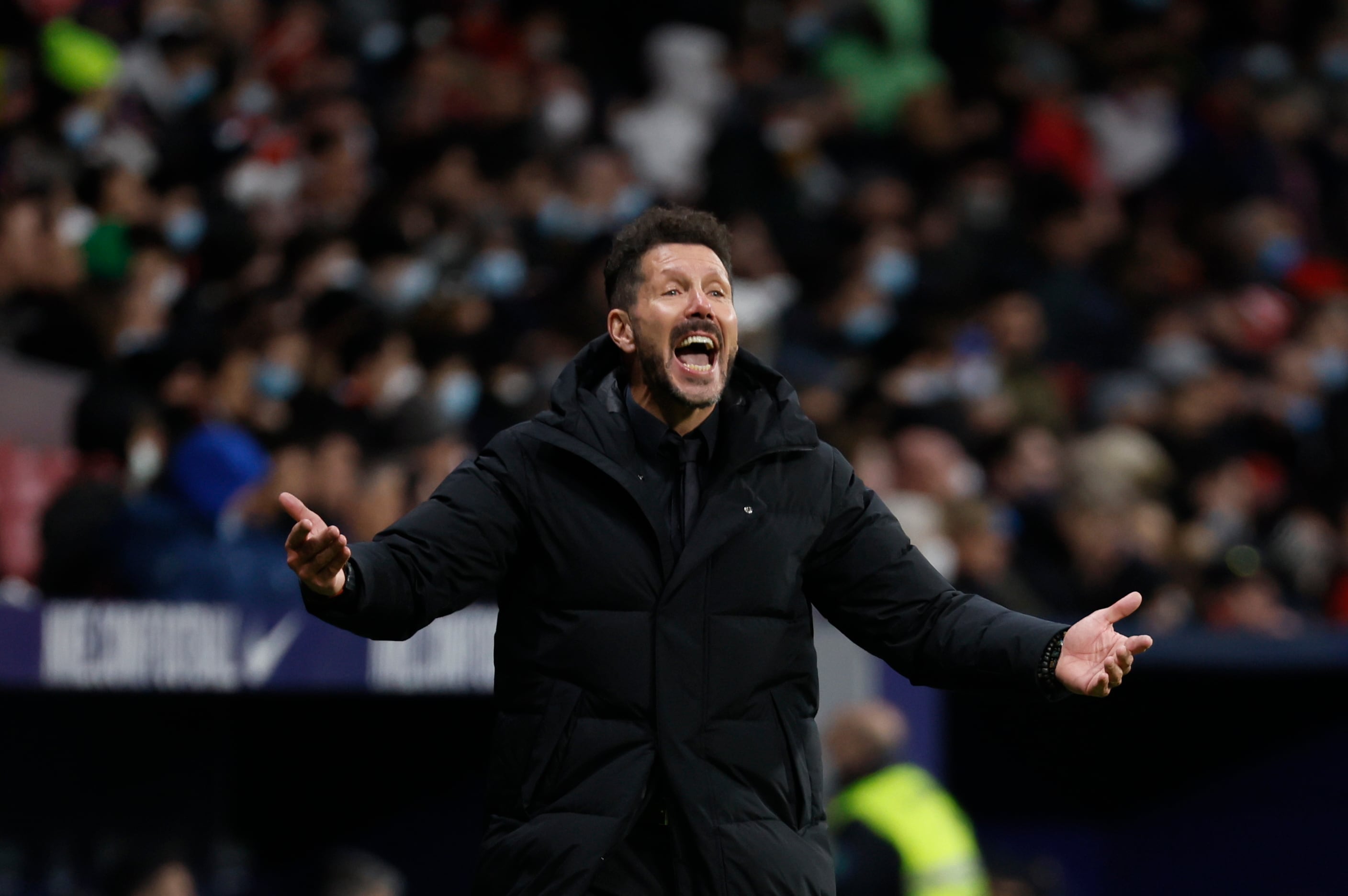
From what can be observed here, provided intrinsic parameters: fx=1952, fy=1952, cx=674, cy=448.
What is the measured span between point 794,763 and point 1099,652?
546 millimetres

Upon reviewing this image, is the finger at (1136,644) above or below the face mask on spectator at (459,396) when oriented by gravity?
below

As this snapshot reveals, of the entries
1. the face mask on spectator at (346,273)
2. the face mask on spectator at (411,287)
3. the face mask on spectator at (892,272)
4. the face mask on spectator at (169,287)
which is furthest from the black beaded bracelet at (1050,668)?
the face mask on spectator at (892,272)

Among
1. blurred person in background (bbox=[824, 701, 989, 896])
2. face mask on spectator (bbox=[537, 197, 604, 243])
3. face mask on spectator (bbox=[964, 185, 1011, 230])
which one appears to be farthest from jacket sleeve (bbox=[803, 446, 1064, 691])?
face mask on spectator (bbox=[964, 185, 1011, 230])

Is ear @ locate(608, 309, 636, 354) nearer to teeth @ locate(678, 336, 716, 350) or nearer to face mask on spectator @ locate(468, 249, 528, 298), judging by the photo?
teeth @ locate(678, 336, 716, 350)

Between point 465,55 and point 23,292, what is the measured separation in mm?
3934

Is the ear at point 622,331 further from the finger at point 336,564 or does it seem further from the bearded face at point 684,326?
the finger at point 336,564

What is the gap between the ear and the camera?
352 centimetres

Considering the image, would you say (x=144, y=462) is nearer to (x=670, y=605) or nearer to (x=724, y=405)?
(x=724, y=405)

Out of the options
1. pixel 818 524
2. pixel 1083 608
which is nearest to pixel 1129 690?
pixel 1083 608

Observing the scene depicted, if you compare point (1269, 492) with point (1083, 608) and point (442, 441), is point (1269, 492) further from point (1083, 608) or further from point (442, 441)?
point (442, 441)

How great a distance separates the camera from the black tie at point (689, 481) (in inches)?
132

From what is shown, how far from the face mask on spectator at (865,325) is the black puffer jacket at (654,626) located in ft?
21.9

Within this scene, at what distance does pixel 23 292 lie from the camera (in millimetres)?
7348

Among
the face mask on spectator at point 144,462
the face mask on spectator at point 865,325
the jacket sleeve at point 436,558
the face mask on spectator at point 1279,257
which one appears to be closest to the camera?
the jacket sleeve at point 436,558
